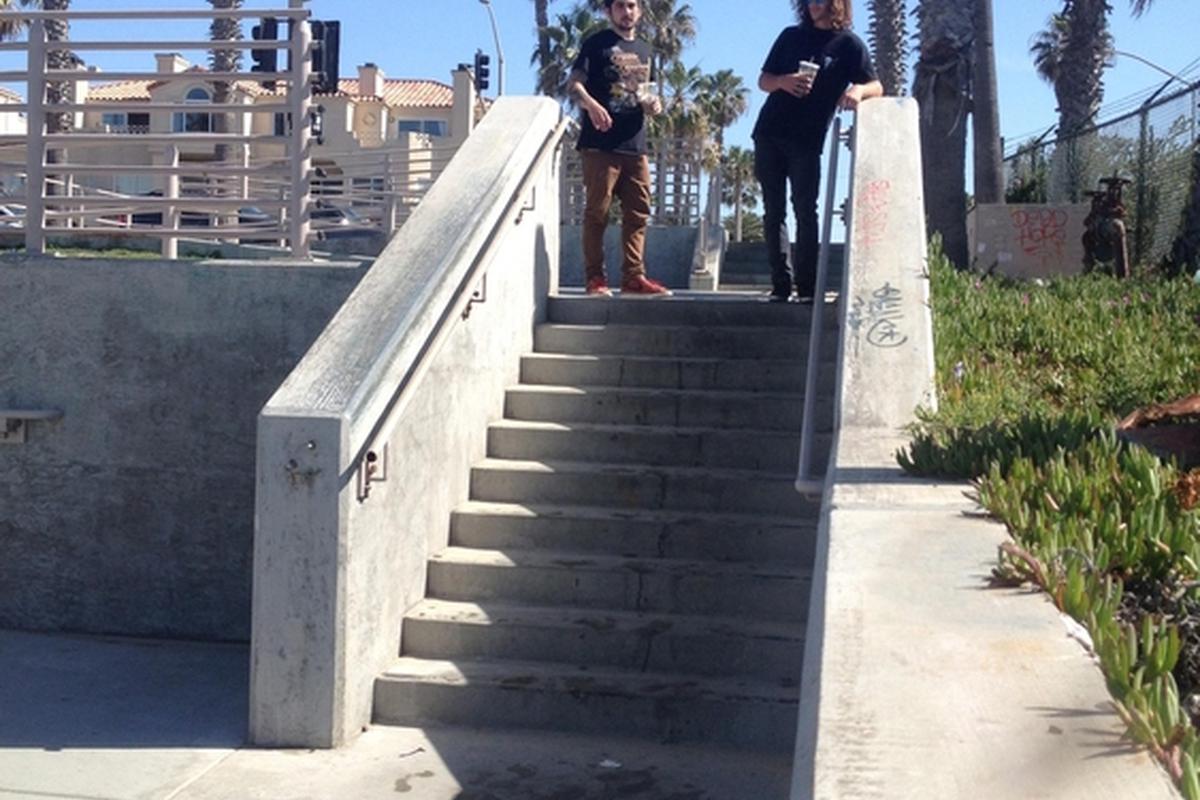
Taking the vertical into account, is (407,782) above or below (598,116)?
below

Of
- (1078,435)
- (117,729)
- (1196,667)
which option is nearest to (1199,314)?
(1078,435)

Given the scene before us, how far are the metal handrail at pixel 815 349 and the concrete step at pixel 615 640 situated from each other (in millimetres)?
604

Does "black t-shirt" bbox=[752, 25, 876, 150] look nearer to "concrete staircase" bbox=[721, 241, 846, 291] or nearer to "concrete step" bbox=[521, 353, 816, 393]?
"concrete step" bbox=[521, 353, 816, 393]

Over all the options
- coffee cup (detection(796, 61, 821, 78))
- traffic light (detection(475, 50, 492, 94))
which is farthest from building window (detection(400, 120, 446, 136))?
coffee cup (detection(796, 61, 821, 78))

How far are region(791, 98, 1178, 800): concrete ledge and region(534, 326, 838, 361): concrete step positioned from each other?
7.72ft

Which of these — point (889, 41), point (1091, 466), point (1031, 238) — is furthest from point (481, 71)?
point (1091, 466)

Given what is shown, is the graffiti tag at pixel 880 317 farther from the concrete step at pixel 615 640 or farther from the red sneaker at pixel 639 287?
the red sneaker at pixel 639 287

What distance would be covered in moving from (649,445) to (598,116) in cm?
218

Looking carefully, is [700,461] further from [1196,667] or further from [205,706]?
[1196,667]

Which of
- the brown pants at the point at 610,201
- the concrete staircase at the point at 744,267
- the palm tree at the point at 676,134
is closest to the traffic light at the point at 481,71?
the palm tree at the point at 676,134

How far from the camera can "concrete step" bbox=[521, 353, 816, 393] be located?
755cm

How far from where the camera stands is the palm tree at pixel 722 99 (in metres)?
52.8

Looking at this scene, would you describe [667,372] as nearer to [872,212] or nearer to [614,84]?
[872,212]

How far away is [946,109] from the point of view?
14.3 metres
